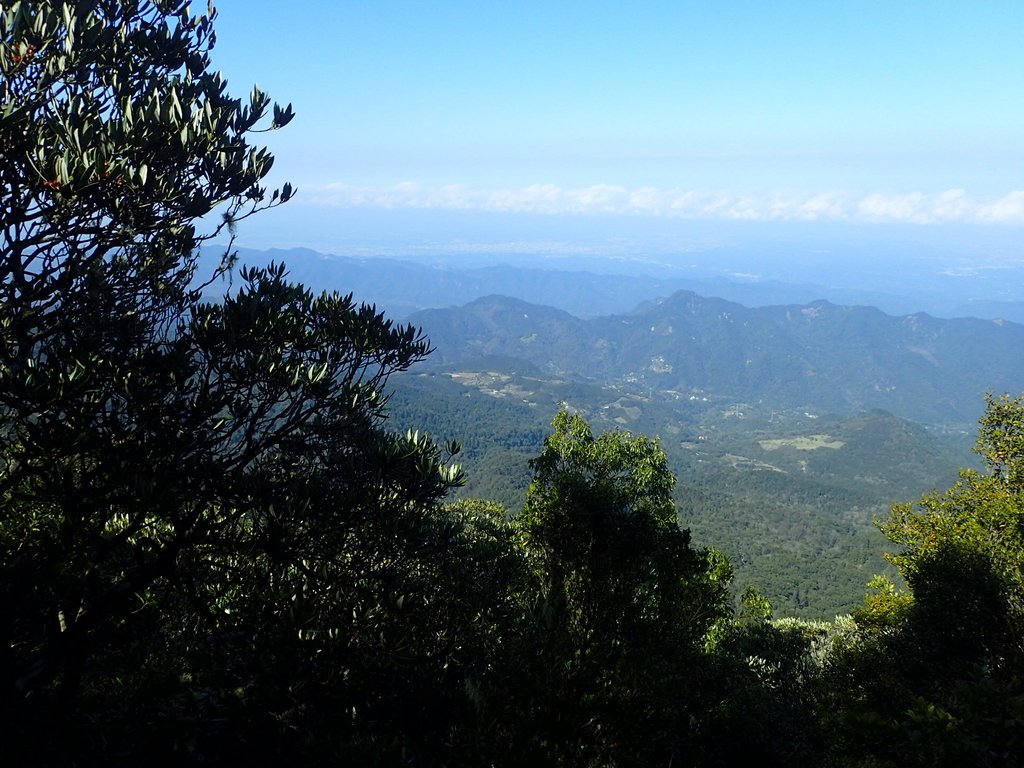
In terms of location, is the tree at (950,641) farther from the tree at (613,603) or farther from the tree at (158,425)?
the tree at (158,425)

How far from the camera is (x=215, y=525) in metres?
8.12

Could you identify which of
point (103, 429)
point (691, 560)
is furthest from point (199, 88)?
point (691, 560)

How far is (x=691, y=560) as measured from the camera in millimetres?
12766

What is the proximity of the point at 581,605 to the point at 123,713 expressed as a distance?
25.5ft

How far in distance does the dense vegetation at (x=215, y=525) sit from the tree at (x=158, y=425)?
1.8 inches

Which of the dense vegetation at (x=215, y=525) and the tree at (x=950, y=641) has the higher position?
the dense vegetation at (x=215, y=525)

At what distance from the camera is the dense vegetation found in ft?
22.7

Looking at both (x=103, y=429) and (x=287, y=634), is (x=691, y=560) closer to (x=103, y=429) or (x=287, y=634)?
(x=287, y=634)

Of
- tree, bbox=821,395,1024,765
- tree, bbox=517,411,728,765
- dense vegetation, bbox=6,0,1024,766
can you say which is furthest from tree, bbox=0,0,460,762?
tree, bbox=821,395,1024,765

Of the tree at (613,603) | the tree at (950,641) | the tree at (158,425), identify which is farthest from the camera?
→ the tree at (950,641)

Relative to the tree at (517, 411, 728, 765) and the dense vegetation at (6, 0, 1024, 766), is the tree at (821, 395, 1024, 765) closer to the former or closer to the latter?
the dense vegetation at (6, 0, 1024, 766)

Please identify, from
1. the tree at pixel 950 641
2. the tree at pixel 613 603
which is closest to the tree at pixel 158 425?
the tree at pixel 613 603

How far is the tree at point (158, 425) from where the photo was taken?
680cm

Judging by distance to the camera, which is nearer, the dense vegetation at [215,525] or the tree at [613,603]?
the dense vegetation at [215,525]
